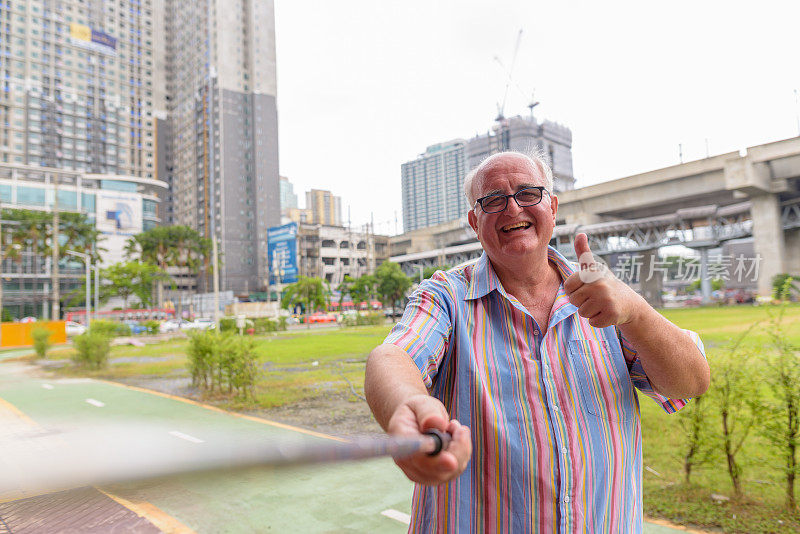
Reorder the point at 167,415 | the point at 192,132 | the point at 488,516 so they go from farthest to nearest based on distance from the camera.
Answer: the point at 192,132 < the point at 167,415 < the point at 488,516

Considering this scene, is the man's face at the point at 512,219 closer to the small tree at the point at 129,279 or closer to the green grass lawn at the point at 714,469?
the green grass lawn at the point at 714,469

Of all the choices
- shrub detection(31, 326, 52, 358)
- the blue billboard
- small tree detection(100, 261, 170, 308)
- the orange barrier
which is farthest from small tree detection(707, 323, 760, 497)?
small tree detection(100, 261, 170, 308)

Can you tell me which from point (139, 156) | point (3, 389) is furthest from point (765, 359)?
point (139, 156)

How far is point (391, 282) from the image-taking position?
1430 inches

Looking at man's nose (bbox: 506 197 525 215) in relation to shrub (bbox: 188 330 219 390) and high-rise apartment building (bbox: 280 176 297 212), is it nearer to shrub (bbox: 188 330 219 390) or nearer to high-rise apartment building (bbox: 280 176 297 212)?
shrub (bbox: 188 330 219 390)

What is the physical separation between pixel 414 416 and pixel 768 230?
14.3 metres

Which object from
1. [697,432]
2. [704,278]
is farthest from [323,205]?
[697,432]

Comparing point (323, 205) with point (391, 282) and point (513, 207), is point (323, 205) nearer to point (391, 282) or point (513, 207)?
point (391, 282)

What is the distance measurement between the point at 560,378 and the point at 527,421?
0.13 m

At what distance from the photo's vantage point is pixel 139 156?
273 ft

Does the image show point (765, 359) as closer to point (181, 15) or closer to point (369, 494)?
point (369, 494)

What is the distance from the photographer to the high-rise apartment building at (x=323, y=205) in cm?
8731

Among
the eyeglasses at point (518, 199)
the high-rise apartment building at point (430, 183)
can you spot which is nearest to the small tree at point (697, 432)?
the eyeglasses at point (518, 199)

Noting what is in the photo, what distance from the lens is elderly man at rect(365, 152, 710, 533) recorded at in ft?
3.65
